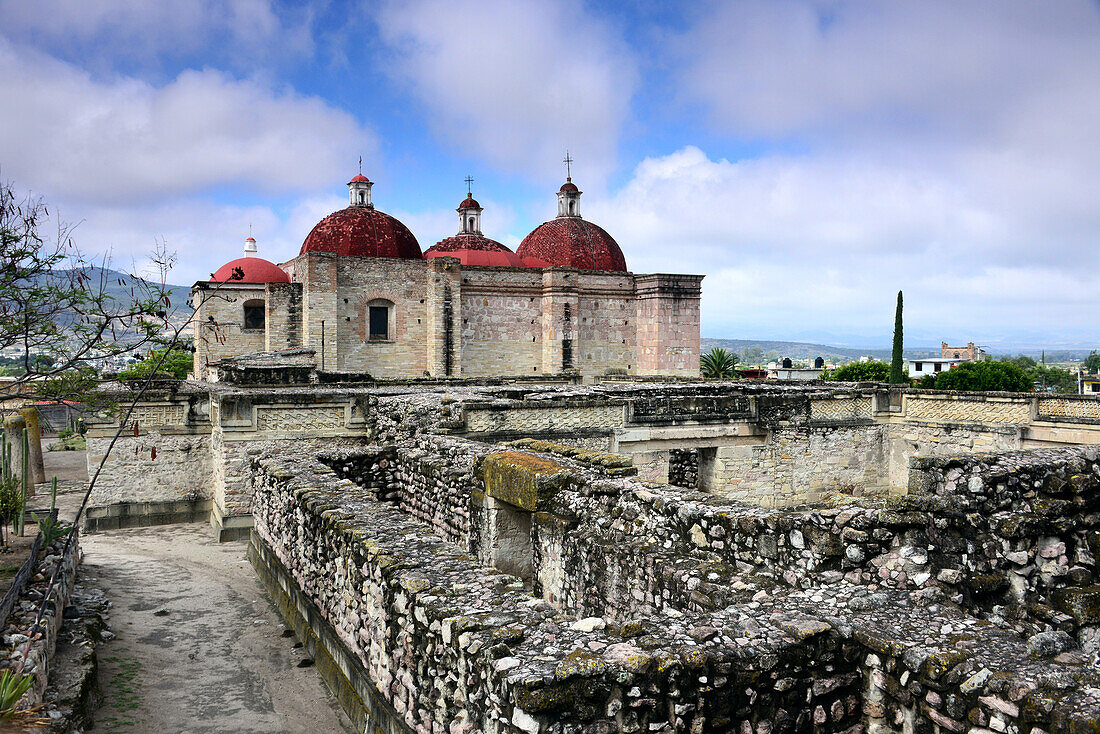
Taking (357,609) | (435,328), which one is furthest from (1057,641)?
(435,328)

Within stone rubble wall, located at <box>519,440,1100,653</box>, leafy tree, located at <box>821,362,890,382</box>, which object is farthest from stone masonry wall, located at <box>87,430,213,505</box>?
leafy tree, located at <box>821,362,890,382</box>

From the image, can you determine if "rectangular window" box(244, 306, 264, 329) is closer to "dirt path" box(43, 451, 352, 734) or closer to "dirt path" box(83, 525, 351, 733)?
"dirt path" box(43, 451, 352, 734)

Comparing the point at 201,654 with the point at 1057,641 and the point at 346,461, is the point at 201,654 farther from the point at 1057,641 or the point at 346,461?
the point at 1057,641

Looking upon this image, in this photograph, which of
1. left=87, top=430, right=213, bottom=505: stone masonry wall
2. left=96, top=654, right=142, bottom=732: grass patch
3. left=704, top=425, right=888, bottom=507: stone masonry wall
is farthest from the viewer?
left=704, top=425, right=888, bottom=507: stone masonry wall

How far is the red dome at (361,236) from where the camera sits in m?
28.6

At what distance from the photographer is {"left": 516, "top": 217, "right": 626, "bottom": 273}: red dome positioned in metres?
33.1

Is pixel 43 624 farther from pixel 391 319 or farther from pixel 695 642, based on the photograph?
pixel 391 319

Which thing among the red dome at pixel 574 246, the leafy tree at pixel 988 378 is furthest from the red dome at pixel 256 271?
the leafy tree at pixel 988 378

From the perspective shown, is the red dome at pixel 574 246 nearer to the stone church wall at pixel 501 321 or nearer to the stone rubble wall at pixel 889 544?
the stone church wall at pixel 501 321

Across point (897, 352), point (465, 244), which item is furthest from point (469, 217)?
point (897, 352)

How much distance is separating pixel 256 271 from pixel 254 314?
2.05 metres

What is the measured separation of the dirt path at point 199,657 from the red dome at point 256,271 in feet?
61.6

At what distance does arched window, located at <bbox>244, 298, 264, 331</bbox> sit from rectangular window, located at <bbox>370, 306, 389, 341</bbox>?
4.02 meters

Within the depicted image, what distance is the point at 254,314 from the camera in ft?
87.1
